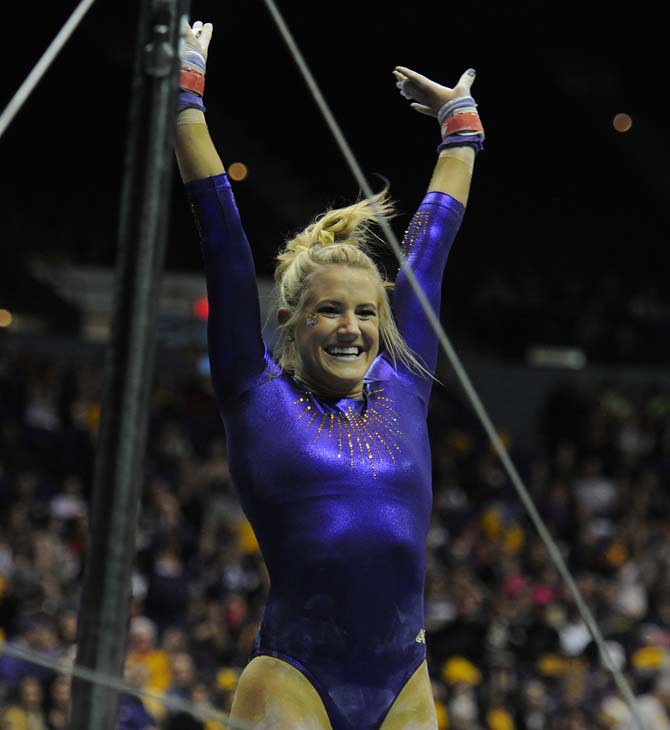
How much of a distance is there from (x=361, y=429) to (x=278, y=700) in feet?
1.76

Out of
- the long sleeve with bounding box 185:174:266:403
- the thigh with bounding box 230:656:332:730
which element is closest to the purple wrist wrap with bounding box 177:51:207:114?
the long sleeve with bounding box 185:174:266:403

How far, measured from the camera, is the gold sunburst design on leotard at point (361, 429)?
8.56 feet

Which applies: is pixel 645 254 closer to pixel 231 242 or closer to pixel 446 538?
pixel 446 538

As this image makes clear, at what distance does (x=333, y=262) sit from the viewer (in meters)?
2.73

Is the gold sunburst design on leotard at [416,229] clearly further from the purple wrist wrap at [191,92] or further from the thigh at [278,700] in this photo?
the thigh at [278,700]

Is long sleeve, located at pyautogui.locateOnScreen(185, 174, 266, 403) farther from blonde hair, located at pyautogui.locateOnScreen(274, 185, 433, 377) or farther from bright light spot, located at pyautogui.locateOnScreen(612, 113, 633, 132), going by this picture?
bright light spot, located at pyautogui.locateOnScreen(612, 113, 633, 132)

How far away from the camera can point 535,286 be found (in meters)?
14.6

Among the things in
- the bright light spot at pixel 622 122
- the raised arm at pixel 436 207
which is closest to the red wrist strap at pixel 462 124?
the raised arm at pixel 436 207

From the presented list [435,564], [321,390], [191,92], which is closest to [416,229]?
[321,390]

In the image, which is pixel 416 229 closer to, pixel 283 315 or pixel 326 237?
pixel 326 237

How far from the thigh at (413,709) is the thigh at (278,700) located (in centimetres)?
12

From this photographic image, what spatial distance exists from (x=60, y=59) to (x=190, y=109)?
1223 cm

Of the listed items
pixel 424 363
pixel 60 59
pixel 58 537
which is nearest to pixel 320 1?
pixel 60 59

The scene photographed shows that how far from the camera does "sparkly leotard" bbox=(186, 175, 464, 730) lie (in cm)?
250
